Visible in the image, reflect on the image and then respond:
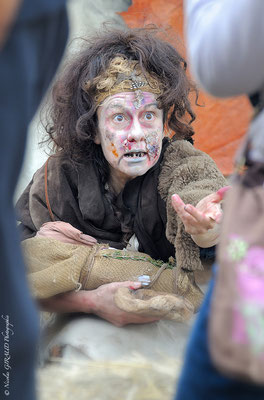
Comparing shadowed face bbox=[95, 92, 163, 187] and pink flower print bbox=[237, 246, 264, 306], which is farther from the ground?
pink flower print bbox=[237, 246, 264, 306]

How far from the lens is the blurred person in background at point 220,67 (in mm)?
981

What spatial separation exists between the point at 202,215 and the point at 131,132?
66 cm

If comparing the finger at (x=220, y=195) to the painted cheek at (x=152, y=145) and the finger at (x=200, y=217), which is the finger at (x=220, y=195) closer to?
the finger at (x=200, y=217)

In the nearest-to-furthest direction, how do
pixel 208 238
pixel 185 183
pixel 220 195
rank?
pixel 220 195, pixel 208 238, pixel 185 183

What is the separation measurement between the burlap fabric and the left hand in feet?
1.00

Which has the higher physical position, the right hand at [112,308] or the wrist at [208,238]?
the wrist at [208,238]

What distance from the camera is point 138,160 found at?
2584mm

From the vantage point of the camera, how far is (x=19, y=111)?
89cm

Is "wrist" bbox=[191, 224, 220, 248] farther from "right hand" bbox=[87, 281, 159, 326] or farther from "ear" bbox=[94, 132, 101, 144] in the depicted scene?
"ear" bbox=[94, 132, 101, 144]

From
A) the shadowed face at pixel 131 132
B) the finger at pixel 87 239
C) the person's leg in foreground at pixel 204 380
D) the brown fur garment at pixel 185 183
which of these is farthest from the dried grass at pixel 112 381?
the shadowed face at pixel 131 132

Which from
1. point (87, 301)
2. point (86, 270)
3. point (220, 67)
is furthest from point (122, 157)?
point (220, 67)

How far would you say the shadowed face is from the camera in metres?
2.59

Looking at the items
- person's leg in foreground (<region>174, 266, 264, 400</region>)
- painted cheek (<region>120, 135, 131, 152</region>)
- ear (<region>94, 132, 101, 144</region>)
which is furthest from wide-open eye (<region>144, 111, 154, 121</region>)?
person's leg in foreground (<region>174, 266, 264, 400</region>)

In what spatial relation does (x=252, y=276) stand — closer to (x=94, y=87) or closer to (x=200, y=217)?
(x=200, y=217)
